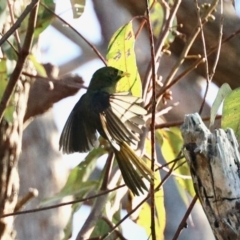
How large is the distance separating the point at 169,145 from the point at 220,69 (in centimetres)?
60

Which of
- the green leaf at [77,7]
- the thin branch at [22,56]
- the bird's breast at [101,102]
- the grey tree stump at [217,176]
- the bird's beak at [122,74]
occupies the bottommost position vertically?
the grey tree stump at [217,176]

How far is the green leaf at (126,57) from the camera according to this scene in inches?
48.9

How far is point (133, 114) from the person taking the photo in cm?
111

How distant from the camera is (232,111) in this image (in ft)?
3.67

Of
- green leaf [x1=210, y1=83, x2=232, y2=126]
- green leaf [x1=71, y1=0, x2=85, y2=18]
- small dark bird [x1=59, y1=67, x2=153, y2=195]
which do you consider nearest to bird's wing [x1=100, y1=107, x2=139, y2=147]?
small dark bird [x1=59, y1=67, x2=153, y2=195]

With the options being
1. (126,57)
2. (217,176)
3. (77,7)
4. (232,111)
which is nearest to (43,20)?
(77,7)

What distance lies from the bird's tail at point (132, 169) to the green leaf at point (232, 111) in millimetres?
152

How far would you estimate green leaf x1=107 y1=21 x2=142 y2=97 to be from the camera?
1.24m

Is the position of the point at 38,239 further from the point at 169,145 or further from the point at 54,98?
the point at 169,145

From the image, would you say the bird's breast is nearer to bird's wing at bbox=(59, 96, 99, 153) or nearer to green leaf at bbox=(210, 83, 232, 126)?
bird's wing at bbox=(59, 96, 99, 153)

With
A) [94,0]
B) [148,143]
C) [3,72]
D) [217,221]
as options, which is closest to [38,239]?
[148,143]

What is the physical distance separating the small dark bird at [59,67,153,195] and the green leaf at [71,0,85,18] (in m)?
0.15

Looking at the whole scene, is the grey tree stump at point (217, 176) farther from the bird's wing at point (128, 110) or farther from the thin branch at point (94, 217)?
the thin branch at point (94, 217)

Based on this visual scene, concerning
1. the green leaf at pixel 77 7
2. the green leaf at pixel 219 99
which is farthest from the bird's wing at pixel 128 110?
the green leaf at pixel 77 7
